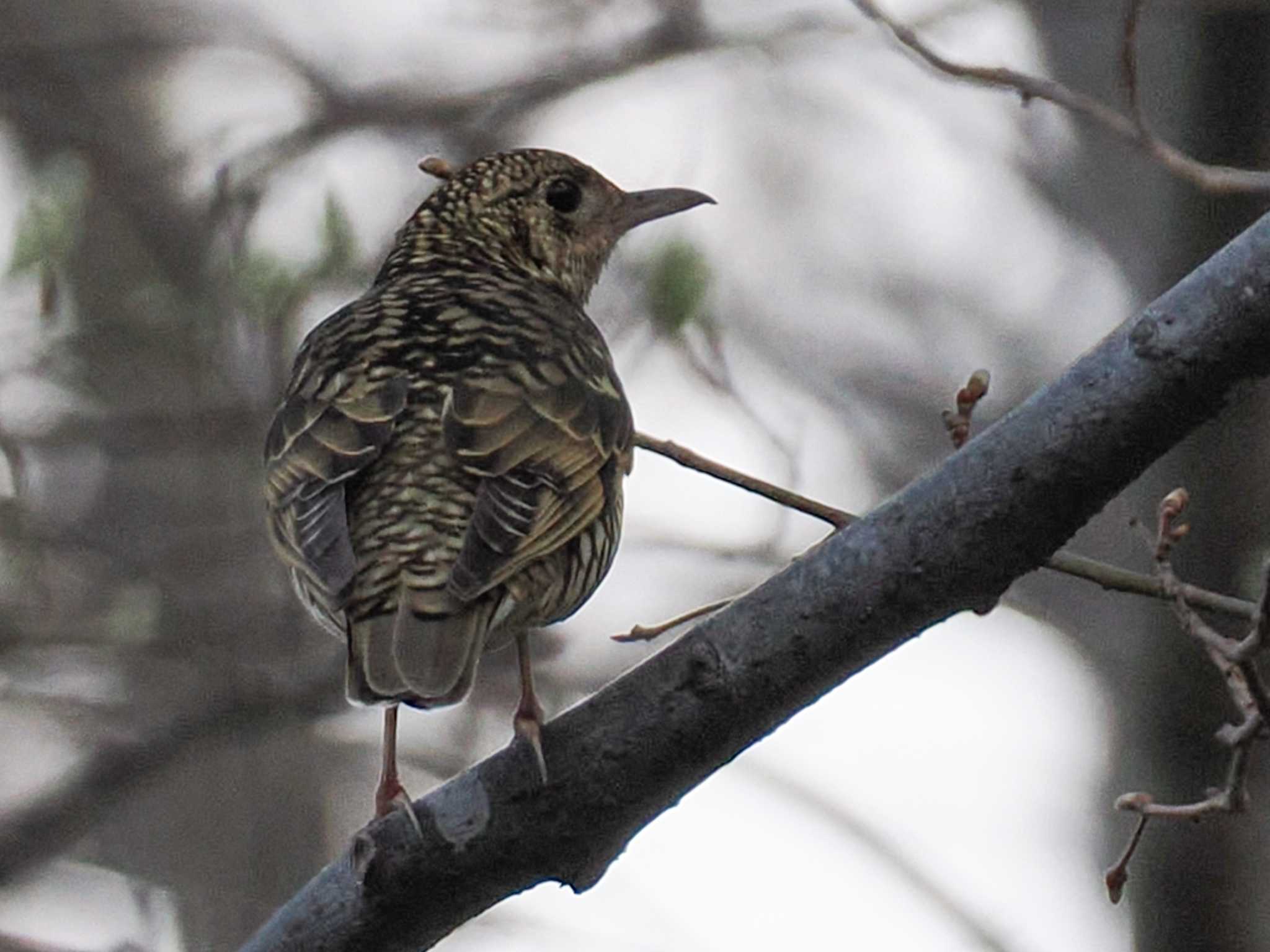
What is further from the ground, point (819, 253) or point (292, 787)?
point (819, 253)

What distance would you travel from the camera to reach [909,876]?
8.34 meters

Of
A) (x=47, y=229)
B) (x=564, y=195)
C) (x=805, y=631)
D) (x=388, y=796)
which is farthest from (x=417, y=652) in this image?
(x=47, y=229)

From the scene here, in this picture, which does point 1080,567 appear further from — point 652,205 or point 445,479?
point 652,205

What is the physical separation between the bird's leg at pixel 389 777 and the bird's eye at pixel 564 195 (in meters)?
2.15

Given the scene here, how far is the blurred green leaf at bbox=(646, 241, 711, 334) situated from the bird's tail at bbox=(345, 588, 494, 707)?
222 cm

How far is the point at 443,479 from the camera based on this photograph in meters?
4.52

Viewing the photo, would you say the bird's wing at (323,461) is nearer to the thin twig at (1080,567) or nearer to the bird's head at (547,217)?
the thin twig at (1080,567)

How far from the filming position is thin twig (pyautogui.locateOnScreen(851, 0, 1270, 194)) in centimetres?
468

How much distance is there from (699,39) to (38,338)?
314 centimetres

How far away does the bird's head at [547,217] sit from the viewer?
20.8 ft

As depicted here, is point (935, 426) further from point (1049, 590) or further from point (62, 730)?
point (62, 730)

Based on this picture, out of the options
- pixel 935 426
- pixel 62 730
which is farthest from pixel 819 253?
pixel 62 730

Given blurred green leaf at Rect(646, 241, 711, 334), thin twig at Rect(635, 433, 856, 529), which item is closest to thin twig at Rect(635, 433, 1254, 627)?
thin twig at Rect(635, 433, 856, 529)

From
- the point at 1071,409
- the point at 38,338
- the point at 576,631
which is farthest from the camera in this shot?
the point at 576,631
